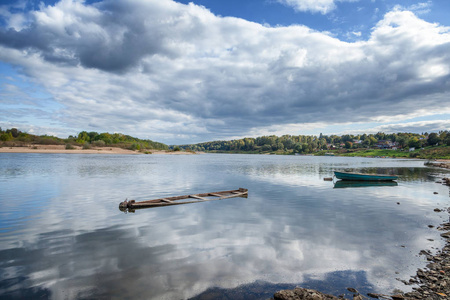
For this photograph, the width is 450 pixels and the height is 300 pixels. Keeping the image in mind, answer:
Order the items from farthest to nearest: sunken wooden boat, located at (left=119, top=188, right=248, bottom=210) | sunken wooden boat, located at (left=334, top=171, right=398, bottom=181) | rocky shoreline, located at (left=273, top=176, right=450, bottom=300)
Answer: sunken wooden boat, located at (left=334, top=171, right=398, bottom=181) → sunken wooden boat, located at (left=119, top=188, right=248, bottom=210) → rocky shoreline, located at (left=273, top=176, right=450, bottom=300)

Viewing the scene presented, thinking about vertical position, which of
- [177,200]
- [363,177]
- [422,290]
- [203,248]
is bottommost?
[363,177]

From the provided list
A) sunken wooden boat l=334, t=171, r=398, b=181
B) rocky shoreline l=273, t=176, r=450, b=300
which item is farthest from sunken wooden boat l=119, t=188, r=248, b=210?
sunken wooden boat l=334, t=171, r=398, b=181

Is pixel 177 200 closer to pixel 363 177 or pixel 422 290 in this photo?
pixel 422 290

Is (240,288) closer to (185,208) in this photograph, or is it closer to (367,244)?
(367,244)

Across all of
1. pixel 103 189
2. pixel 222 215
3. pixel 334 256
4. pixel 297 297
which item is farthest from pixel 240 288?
pixel 103 189

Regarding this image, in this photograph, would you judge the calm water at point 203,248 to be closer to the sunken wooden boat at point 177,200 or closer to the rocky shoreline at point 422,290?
the rocky shoreline at point 422,290

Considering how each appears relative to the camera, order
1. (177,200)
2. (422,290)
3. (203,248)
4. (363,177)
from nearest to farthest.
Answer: (422,290) → (203,248) → (177,200) → (363,177)

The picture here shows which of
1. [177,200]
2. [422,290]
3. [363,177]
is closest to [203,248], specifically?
[422,290]

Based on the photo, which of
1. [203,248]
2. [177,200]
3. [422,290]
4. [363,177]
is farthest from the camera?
[363,177]

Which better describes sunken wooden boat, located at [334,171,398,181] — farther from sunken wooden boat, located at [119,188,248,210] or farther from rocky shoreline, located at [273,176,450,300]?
rocky shoreline, located at [273,176,450,300]

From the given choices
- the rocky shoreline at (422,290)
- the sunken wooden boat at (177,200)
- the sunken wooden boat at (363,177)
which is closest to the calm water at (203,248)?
the rocky shoreline at (422,290)

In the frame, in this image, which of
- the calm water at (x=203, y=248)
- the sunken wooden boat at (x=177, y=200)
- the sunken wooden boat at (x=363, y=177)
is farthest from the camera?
the sunken wooden boat at (x=363, y=177)

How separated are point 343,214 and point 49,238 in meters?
24.2

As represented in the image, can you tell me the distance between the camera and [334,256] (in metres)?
13.6
